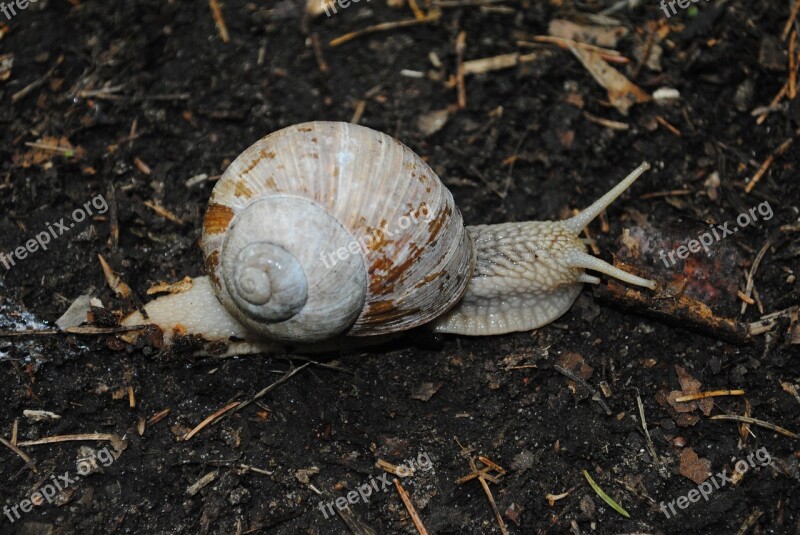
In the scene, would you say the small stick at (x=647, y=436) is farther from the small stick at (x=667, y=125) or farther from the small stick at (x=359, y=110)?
the small stick at (x=359, y=110)

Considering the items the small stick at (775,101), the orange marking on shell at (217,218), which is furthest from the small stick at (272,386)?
the small stick at (775,101)

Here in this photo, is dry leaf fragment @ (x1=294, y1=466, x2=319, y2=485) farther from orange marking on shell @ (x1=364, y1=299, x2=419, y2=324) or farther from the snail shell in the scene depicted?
orange marking on shell @ (x1=364, y1=299, x2=419, y2=324)

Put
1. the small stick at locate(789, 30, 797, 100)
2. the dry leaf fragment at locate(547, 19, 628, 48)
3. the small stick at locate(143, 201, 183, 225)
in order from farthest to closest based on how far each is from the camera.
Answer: the dry leaf fragment at locate(547, 19, 628, 48) < the small stick at locate(789, 30, 797, 100) < the small stick at locate(143, 201, 183, 225)

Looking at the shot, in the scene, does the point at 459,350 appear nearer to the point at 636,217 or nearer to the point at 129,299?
the point at 636,217

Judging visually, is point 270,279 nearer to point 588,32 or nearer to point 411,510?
point 411,510

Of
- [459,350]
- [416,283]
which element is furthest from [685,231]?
[416,283]

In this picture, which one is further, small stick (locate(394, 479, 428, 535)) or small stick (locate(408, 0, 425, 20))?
small stick (locate(408, 0, 425, 20))

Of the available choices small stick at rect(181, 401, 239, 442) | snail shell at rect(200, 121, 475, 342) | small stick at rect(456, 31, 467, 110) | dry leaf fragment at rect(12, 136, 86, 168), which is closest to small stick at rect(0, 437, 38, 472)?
small stick at rect(181, 401, 239, 442)
